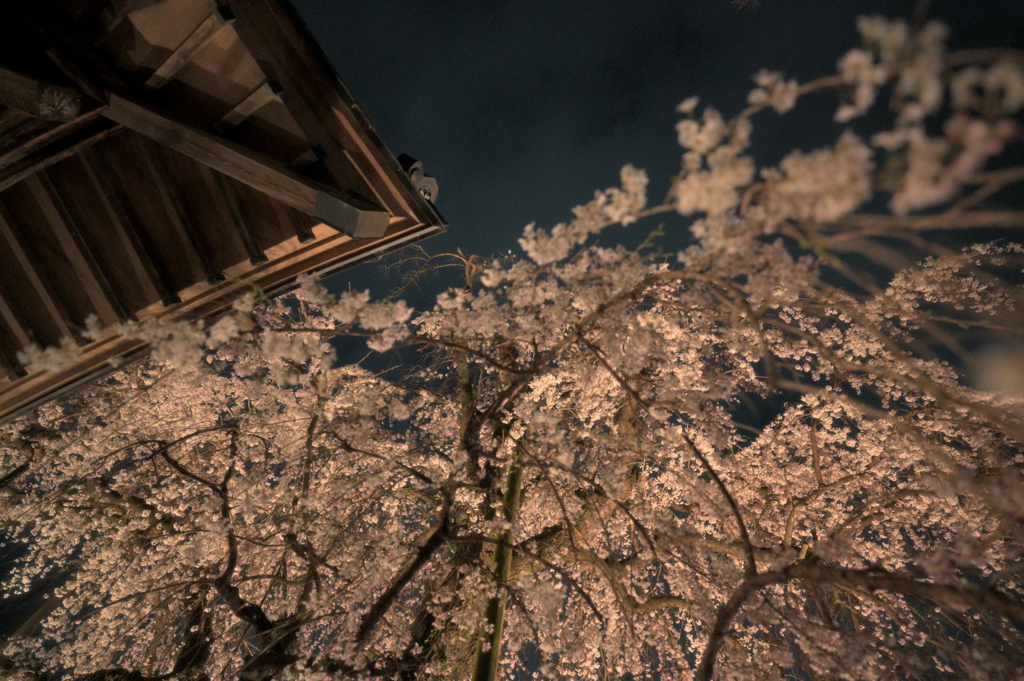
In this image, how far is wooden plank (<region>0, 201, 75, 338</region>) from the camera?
10.5 feet

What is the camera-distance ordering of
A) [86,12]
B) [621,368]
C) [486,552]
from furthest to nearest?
[486,552], [621,368], [86,12]

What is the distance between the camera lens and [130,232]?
11.1ft

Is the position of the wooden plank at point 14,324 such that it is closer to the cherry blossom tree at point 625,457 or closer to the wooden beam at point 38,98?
the cherry blossom tree at point 625,457

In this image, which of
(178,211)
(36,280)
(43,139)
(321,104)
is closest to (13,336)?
(36,280)

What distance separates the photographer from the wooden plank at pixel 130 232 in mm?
3236

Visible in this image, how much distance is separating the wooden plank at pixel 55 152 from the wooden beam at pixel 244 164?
27 cm

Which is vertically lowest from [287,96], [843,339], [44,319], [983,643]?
[983,643]

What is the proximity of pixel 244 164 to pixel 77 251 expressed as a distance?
1880 millimetres

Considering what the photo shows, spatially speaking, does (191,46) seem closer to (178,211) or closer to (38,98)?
(38,98)

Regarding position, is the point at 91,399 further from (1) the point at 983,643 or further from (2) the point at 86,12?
(1) the point at 983,643

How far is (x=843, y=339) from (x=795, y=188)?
874cm

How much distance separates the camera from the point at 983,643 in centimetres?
364

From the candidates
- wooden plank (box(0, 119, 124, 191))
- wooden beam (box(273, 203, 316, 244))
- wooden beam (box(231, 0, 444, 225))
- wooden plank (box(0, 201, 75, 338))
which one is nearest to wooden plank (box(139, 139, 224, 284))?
wooden plank (box(0, 119, 124, 191))

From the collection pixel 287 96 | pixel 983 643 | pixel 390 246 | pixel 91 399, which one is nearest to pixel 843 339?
pixel 983 643
